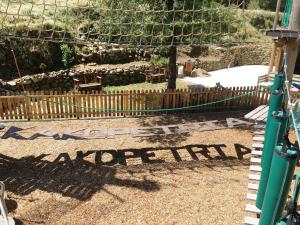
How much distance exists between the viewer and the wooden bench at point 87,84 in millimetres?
17686

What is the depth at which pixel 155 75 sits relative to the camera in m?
20.1

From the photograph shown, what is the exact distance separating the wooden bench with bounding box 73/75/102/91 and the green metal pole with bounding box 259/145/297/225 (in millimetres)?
15173

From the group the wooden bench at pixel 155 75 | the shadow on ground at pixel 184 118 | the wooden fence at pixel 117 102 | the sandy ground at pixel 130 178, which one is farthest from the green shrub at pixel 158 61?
the sandy ground at pixel 130 178

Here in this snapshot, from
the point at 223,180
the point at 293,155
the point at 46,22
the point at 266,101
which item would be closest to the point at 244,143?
the point at 223,180

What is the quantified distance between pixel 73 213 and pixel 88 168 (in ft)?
6.46

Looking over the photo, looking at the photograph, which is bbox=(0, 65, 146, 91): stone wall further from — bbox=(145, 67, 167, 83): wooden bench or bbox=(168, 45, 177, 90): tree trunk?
bbox=(168, 45, 177, 90): tree trunk

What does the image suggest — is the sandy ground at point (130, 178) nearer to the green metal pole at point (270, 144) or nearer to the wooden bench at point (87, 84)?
the green metal pole at point (270, 144)

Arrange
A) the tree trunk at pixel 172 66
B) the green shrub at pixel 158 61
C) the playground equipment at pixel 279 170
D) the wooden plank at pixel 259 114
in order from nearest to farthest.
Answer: the playground equipment at pixel 279 170 < the wooden plank at pixel 259 114 < the tree trunk at pixel 172 66 < the green shrub at pixel 158 61

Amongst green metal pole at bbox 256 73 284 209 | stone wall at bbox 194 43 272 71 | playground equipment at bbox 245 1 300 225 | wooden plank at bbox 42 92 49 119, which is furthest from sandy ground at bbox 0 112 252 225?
stone wall at bbox 194 43 272 71

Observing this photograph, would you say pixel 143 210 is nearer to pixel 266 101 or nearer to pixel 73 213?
pixel 73 213

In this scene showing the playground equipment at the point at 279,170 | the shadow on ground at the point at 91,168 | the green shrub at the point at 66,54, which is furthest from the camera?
the green shrub at the point at 66,54

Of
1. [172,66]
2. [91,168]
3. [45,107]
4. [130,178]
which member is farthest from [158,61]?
[130,178]

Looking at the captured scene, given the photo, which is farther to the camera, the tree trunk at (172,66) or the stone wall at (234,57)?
the stone wall at (234,57)

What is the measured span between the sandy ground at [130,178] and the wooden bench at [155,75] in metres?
9.19
